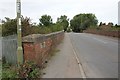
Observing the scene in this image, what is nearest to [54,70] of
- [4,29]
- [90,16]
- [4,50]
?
[4,50]

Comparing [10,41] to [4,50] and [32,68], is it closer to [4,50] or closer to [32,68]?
[4,50]

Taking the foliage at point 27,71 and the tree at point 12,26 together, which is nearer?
the foliage at point 27,71

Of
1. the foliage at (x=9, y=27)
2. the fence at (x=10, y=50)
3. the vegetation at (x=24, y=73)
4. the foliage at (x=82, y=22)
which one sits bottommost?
the vegetation at (x=24, y=73)

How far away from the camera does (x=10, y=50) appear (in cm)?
1162

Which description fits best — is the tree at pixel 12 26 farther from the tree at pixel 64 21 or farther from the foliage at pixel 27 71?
the tree at pixel 64 21

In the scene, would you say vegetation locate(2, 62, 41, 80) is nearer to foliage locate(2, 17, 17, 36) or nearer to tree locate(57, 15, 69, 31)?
foliage locate(2, 17, 17, 36)

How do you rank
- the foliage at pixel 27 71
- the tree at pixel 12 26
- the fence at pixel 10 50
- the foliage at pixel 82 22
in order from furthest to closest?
the foliage at pixel 82 22, the tree at pixel 12 26, the fence at pixel 10 50, the foliage at pixel 27 71

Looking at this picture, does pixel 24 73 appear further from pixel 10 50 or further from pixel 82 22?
pixel 82 22

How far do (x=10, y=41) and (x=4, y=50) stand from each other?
4.35 ft

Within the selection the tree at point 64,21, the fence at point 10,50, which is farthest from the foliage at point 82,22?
the fence at point 10,50

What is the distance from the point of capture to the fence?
1100 cm

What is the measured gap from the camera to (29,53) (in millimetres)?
10383

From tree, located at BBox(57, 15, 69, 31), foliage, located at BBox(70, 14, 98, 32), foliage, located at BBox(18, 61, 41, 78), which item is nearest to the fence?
foliage, located at BBox(18, 61, 41, 78)

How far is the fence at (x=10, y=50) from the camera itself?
1100 centimetres
